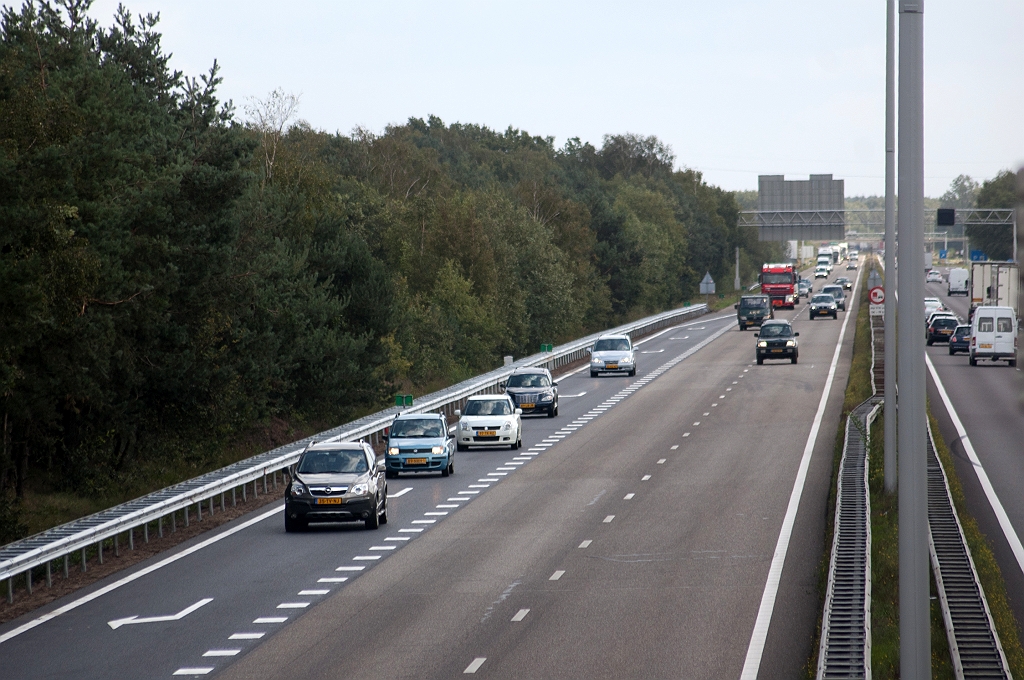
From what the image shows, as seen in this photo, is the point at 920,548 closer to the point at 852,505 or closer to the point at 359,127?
the point at 852,505

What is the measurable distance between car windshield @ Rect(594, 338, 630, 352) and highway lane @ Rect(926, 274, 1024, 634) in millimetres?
13857

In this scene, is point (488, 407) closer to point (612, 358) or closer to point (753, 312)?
point (612, 358)

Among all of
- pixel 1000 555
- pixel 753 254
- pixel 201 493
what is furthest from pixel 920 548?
pixel 753 254

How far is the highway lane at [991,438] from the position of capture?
21969 mm

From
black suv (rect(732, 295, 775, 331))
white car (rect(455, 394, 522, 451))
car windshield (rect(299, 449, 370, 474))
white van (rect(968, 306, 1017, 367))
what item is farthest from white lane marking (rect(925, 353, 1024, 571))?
black suv (rect(732, 295, 775, 331))

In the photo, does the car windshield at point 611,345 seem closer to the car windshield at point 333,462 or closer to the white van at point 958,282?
the car windshield at point 333,462

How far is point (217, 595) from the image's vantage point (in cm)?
1997

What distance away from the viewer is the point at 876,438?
33.9 meters

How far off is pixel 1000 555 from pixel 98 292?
18910 mm

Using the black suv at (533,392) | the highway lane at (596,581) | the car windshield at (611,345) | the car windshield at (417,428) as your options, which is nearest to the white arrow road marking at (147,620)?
the highway lane at (596,581)

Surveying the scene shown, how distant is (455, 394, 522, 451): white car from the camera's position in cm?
3947

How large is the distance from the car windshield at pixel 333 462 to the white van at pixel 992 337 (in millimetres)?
40167

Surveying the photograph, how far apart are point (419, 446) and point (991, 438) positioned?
51.3ft

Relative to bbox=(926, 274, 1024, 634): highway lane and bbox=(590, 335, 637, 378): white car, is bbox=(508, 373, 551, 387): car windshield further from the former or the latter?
bbox=(590, 335, 637, 378): white car
